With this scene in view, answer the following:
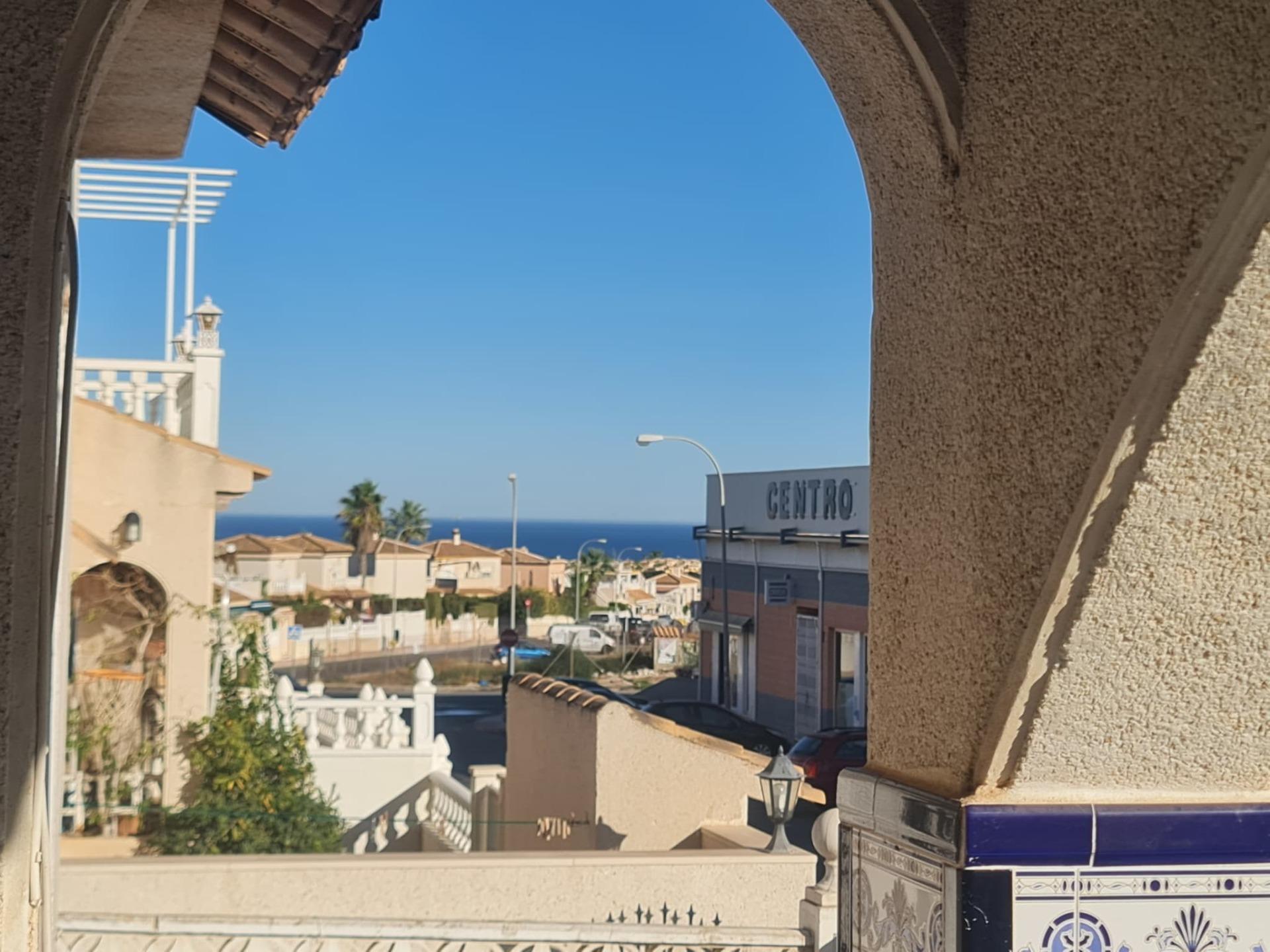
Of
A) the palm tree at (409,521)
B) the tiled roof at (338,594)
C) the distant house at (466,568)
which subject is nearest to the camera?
the tiled roof at (338,594)

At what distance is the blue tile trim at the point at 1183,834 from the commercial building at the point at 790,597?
55.0 feet

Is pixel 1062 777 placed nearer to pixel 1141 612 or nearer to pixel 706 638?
pixel 1141 612

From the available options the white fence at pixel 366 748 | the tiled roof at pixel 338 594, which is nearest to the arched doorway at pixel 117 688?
the white fence at pixel 366 748

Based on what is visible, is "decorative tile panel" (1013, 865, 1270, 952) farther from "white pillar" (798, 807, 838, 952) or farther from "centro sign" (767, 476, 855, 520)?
"centro sign" (767, 476, 855, 520)

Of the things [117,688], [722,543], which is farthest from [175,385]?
[722,543]

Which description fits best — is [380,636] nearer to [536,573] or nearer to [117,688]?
[536,573]

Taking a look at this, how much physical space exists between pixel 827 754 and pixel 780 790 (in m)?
8.04

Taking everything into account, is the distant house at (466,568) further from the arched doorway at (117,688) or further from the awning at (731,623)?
the arched doorway at (117,688)

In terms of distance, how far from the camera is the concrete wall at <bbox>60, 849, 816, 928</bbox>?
17.3ft

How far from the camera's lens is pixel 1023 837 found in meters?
1.65

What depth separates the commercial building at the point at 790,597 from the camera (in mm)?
19500

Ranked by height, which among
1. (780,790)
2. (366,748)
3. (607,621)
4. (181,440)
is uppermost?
(181,440)

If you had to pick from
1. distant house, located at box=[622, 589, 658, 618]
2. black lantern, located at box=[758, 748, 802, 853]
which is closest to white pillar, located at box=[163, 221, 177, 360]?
black lantern, located at box=[758, 748, 802, 853]

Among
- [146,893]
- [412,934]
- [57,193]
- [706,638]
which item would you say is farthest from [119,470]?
[706,638]
